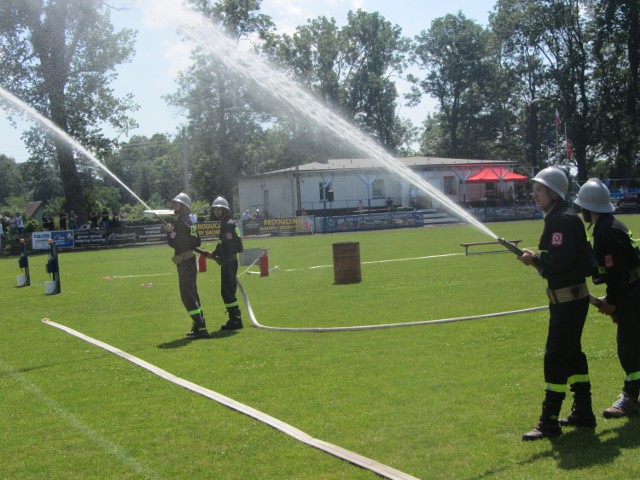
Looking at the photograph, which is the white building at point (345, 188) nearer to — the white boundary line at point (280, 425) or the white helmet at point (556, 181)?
the white boundary line at point (280, 425)

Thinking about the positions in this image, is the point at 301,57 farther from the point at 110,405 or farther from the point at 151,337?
the point at 110,405

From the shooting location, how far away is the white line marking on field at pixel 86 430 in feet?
18.9

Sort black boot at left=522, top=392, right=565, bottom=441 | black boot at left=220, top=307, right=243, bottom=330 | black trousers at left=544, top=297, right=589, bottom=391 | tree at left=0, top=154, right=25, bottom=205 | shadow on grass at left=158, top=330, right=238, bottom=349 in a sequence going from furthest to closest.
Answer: tree at left=0, top=154, right=25, bottom=205 < black boot at left=220, top=307, right=243, bottom=330 < shadow on grass at left=158, top=330, right=238, bottom=349 < black trousers at left=544, top=297, right=589, bottom=391 < black boot at left=522, top=392, right=565, bottom=441

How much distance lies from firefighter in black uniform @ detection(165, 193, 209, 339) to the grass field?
1.21 feet

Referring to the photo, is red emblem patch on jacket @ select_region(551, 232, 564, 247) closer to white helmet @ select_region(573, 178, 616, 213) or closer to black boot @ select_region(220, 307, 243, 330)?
white helmet @ select_region(573, 178, 616, 213)

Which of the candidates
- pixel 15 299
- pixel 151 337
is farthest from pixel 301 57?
pixel 151 337

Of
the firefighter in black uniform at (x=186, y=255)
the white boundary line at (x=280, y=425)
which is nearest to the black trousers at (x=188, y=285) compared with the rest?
the firefighter in black uniform at (x=186, y=255)

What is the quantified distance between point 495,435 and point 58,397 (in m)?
4.94

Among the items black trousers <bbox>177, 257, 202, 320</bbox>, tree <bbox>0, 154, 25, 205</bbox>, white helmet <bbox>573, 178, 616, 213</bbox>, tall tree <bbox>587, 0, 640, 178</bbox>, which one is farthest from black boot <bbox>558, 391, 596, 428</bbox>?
tree <bbox>0, 154, 25, 205</bbox>

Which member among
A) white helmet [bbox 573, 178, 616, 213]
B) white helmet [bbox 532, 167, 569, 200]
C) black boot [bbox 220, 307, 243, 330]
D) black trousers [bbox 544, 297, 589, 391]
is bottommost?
black boot [bbox 220, 307, 243, 330]

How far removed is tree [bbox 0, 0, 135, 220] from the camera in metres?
40.8

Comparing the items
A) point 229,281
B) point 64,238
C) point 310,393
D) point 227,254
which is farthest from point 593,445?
point 64,238

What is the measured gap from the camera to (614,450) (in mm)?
5570

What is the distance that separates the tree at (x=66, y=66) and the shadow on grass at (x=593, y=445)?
121ft
